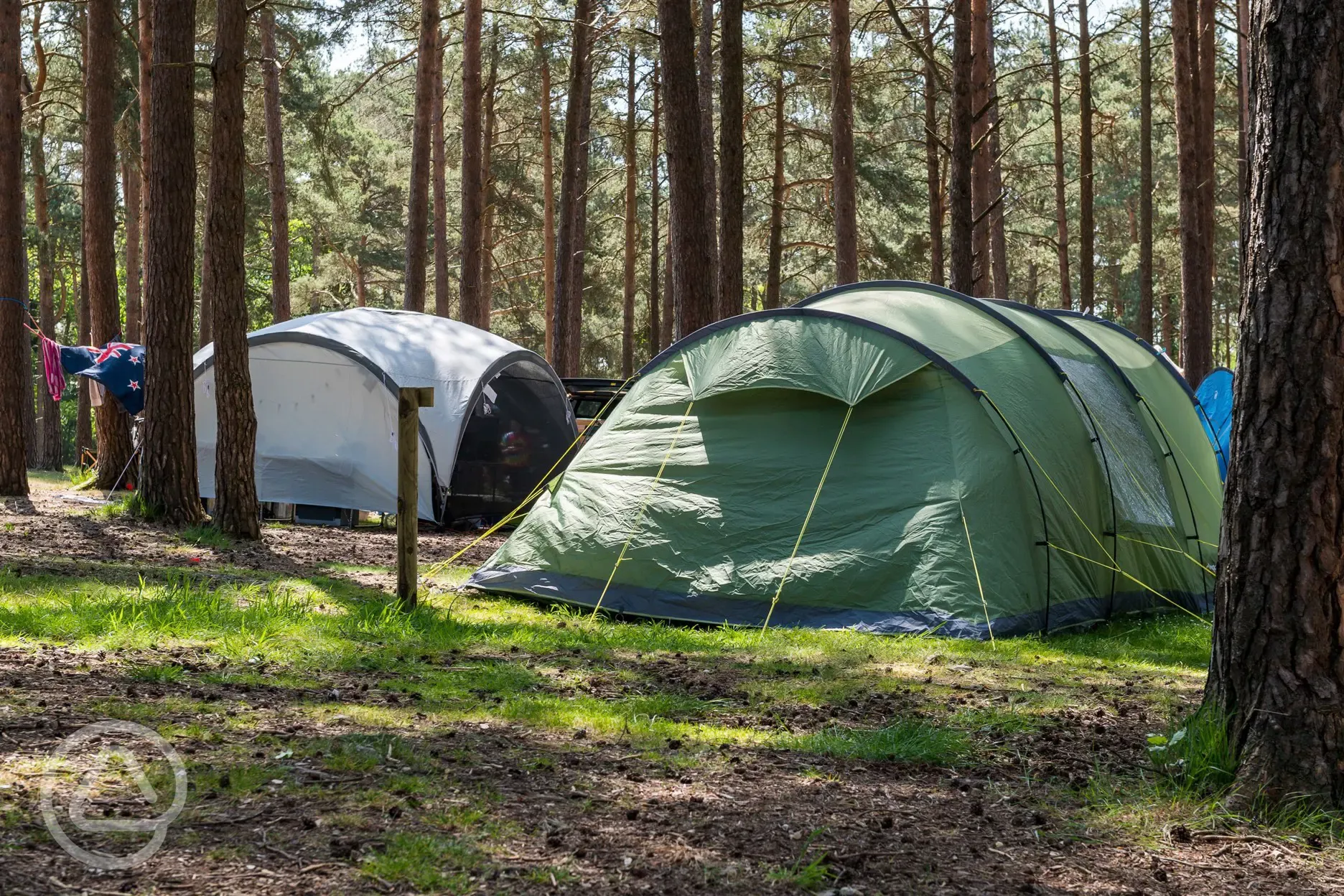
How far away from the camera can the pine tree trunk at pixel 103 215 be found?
41.8 ft

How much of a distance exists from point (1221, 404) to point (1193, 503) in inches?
207

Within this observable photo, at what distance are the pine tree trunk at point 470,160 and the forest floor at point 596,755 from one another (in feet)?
35.0

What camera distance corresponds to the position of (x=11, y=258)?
11.8 m

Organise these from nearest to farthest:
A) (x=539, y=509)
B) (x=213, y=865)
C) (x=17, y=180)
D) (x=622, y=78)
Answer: (x=213, y=865) < (x=539, y=509) < (x=17, y=180) < (x=622, y=78)

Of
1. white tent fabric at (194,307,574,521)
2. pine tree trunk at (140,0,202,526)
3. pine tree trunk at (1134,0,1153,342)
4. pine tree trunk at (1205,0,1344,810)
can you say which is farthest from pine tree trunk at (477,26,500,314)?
pine tree trunk at (1205,0,1344,810)

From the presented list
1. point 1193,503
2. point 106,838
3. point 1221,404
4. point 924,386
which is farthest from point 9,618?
point 1221,404

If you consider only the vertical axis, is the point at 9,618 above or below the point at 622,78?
below

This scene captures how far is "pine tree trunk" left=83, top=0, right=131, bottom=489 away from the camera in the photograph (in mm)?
12742

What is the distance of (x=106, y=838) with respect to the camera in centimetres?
→ 299

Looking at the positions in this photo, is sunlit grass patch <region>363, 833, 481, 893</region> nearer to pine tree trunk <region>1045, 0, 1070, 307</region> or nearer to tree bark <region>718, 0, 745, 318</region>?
tree bark <region>718, 0, 745, 318</region>

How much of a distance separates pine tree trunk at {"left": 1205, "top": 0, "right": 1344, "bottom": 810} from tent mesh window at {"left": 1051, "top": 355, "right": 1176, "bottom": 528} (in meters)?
4.18

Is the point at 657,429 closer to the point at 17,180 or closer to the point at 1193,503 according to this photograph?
the point at 1193,503

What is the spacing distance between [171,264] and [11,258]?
11.2 feet

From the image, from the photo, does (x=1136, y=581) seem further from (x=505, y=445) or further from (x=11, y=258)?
(x=11, y=258)
